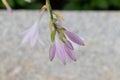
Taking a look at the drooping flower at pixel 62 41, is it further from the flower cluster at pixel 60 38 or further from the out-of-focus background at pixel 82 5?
the out-of-focus background at pixel 82 5

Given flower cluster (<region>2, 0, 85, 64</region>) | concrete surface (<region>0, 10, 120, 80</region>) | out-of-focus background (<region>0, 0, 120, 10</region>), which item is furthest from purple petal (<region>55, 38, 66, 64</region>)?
out-of-focus background (<region>0, 0, 120, 10</region>)

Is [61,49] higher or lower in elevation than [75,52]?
higher

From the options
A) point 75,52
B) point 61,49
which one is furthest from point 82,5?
point 61,49

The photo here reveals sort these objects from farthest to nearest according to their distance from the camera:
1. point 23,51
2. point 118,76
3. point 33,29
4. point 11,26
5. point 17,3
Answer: point 17,3
point 11,26
point 23,51
point 118,76
point 33,29

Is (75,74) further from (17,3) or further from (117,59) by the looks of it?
(17,3)

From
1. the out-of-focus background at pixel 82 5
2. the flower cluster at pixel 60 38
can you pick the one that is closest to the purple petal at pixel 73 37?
the flower cluster at pixel 60 38

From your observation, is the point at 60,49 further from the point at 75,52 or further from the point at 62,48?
the point at 75,52

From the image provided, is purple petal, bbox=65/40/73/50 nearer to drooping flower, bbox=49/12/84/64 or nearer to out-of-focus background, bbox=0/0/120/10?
drooping flower, bbox=49/12/84/64

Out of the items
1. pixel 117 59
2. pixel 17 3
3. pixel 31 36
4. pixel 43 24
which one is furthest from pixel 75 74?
pixel 31 36
